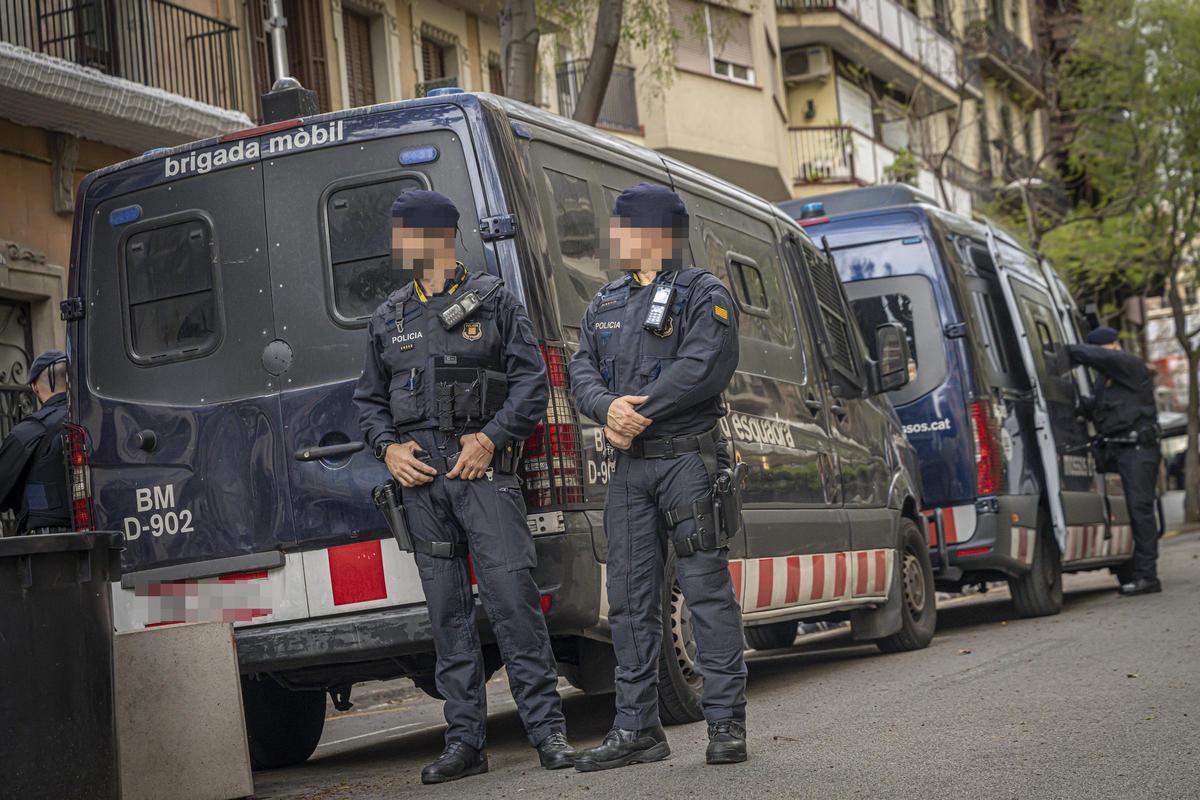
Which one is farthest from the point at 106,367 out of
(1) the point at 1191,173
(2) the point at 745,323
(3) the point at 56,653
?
(1) the point at 1191,173

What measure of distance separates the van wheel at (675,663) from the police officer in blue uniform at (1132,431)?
6.64 m

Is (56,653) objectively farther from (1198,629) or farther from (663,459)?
(1198,629)

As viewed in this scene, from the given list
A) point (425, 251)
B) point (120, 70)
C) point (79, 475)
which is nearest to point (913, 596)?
point (425, 251)

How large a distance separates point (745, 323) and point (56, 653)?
3779 millimetres

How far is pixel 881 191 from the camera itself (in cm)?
1179

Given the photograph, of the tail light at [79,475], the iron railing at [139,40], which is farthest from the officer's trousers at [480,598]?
the iron railing at [139,40]

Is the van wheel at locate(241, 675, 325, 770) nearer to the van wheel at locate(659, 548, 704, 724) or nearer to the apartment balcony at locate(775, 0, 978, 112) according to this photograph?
the van wheel at locate(659, 548, 704, 724)

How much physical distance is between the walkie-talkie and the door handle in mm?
1114

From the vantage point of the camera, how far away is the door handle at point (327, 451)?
19.3 ft

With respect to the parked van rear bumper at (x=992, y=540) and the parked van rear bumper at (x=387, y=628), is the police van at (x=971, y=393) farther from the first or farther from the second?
the parked van rear bumper at (x=387, y=628)

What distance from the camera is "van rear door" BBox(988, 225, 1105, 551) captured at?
11289mm

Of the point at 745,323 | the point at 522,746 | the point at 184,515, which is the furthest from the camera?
the point at 745,323

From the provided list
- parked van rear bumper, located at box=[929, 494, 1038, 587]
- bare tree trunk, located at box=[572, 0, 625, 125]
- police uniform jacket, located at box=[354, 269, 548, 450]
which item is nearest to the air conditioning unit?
bare tree trunk, located at box=[572, 0, 625, 125]

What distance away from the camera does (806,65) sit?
1276 inches
